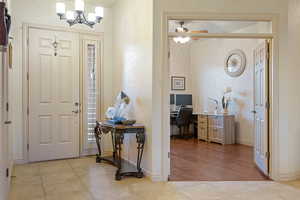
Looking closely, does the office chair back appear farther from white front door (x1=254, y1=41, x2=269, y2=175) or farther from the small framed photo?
white front door (x1=254, y1=41, x2=269, y2=175)

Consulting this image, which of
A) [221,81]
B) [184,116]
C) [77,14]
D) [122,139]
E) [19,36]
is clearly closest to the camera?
[122,139]

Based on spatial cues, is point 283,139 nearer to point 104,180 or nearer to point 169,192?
point 169,192

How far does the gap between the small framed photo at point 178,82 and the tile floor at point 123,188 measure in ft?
15.3

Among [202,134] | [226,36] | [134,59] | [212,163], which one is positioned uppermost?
[226,36]

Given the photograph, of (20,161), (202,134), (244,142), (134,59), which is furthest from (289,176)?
(20,161)

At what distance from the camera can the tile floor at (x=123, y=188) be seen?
10.2 feet

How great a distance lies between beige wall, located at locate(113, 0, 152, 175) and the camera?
12.7 ft

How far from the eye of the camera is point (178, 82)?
840 centimetres

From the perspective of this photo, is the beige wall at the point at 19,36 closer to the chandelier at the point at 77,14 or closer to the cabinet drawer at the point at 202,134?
the chandelier at the point at 77,14

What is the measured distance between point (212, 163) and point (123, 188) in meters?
1.94

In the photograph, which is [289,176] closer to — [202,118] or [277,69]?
[277,69]

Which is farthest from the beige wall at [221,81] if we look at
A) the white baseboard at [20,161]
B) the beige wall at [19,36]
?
the white baseboard at [20,161]

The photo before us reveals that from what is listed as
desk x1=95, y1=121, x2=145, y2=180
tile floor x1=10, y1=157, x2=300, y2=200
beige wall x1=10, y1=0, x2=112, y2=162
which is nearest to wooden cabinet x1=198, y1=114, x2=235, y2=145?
tile floor x1=10, y1=157, x2=300, y2=200

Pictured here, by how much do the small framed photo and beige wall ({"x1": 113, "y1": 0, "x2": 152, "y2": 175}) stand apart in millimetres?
3275
